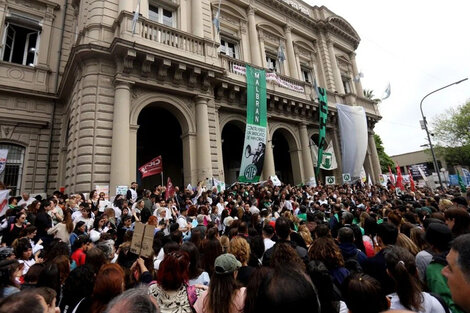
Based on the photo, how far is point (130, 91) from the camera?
36.5ft

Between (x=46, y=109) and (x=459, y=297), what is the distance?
17.1 m

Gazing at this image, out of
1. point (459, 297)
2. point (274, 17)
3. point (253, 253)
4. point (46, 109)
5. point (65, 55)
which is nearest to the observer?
point (459, 297)


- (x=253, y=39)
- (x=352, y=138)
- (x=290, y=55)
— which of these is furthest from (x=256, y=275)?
(x=290, y=55)

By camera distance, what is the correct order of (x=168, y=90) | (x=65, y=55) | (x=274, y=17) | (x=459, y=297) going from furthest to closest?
(x=274, y=17) < (x=65, y=55) < (x=168, y=90) < (x=459, y=297)

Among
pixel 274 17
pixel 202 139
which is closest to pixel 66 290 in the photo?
pixel 202 139

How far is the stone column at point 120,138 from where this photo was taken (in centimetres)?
984

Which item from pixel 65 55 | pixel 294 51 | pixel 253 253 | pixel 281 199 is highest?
pixel 294 51

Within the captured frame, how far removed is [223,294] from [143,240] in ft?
5.75

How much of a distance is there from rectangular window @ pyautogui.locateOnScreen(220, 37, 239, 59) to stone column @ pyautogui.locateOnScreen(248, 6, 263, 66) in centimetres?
112

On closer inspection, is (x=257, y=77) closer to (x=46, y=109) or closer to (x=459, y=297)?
(x=46, y=109)

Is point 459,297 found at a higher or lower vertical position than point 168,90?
lower

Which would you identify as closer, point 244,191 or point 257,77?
point 244,191

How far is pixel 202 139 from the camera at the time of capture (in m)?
12.2

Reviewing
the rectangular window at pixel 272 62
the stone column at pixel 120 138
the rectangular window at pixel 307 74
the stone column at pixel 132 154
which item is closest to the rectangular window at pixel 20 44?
the stone column at pixel 120 138
